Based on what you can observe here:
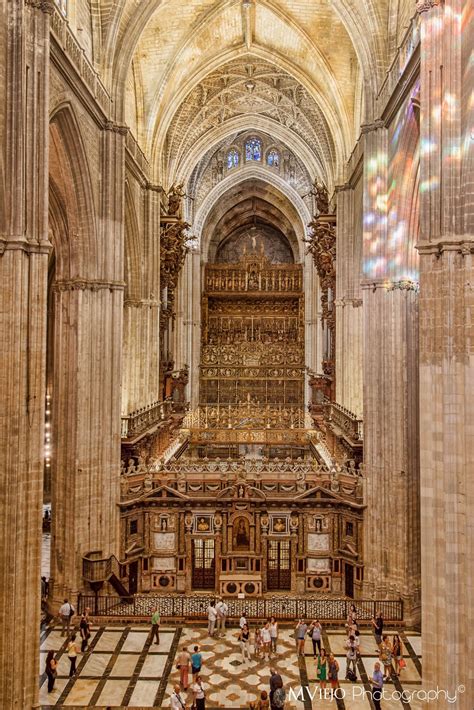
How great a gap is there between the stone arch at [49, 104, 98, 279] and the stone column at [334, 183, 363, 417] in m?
10.3

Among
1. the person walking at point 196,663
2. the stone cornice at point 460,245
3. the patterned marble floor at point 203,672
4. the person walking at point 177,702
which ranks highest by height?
the stone cornice at point 460,245

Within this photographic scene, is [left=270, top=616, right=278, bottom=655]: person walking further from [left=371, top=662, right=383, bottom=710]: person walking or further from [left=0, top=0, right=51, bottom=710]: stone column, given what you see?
[left=0, top=0, right=51, bottom=710]: stone column

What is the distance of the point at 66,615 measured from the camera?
46.6ft

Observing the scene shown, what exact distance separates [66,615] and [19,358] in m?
7.27

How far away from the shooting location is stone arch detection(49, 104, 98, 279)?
15125 mm

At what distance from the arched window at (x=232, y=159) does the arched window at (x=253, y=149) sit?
643 millimetres

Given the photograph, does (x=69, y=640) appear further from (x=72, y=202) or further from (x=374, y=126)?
(x=374, y=126)

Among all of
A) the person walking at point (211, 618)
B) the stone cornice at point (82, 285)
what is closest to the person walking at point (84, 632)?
the person walking at point (211, 618)

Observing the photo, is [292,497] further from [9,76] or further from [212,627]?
[9,76]

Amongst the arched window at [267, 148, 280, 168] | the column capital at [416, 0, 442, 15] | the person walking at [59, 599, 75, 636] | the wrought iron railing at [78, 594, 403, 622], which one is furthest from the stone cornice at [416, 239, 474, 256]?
the arched window at [267, 148, 280, 168]

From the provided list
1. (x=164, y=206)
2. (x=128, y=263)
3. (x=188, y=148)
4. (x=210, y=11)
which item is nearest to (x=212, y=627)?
(x=128, y=263)

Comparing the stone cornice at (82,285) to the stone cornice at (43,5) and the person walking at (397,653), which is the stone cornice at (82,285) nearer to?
the stone cornice at (43,5)

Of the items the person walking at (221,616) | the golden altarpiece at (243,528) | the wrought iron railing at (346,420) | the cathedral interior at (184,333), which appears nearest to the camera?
the cathedral interior at (184,333)

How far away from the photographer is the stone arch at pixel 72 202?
15125mm
